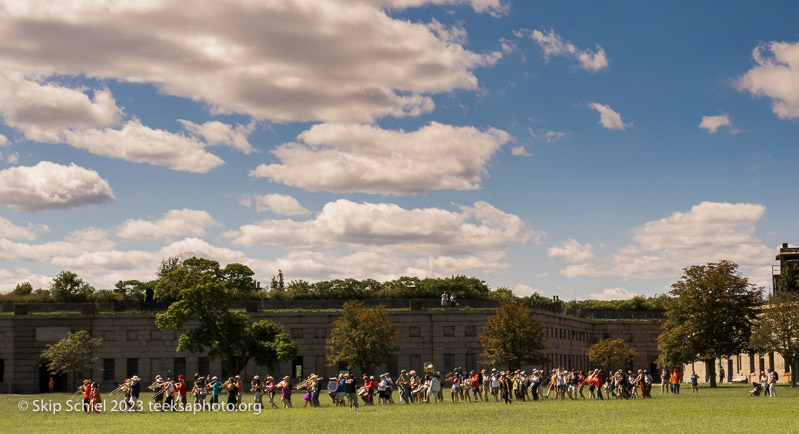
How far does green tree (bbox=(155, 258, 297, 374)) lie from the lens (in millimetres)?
70500

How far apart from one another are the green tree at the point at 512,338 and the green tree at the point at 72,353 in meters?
32.8

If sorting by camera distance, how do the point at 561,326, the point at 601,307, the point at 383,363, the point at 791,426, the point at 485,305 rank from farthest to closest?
the point at 601,307 < the point at 561,326 < the point at 485,305 < the point at 383,363 < the point at 791,426

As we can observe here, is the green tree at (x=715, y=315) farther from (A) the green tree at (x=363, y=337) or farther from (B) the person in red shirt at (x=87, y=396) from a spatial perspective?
(B) the person in red shirt at (x=87, y=396)

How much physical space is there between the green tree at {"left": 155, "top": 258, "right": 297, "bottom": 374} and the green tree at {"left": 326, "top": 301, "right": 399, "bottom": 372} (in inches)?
207

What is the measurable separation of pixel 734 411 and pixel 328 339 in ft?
162

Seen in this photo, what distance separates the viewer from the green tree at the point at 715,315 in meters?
71.3

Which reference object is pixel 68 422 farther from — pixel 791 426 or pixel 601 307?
pixel 601 307

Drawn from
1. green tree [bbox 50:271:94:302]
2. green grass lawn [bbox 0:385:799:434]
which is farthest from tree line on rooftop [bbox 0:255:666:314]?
green grass lawn [bbox 0:385:799:434]

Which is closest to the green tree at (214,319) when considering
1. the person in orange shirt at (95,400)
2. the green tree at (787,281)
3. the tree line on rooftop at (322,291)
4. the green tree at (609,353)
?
the tree line on rooftop at (322,291)

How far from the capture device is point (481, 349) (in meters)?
84.5

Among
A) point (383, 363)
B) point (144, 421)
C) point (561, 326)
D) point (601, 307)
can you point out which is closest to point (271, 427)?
point (144, 421)

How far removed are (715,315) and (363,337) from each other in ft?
88.6

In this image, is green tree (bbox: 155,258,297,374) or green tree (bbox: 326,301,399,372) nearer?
green tree (bbox: 155,258,297,374)

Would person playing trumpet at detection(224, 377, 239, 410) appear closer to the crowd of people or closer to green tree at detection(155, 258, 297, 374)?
the crowd of people
